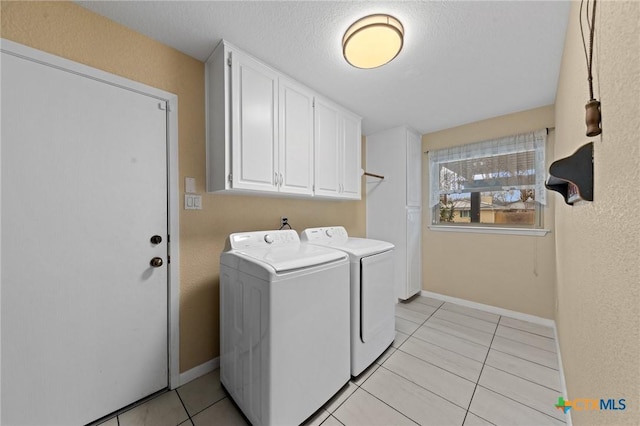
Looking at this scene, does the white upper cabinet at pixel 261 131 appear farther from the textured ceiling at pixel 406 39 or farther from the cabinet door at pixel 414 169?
the cabinet door at pixel 414 169

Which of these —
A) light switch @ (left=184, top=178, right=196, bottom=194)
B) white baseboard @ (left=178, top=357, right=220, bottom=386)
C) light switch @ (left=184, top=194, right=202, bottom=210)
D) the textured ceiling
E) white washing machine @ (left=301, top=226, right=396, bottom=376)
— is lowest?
white baseboard @ (left=178, top=357, right=220, bottom=386)

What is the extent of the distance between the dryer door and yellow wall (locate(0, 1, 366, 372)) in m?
0.99

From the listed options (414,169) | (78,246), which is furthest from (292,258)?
(414,169)

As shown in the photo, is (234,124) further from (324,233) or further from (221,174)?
(324,233)

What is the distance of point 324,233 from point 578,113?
1.83m

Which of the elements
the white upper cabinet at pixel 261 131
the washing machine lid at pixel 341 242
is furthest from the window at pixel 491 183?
the white upper cabinet at pixel 261 131

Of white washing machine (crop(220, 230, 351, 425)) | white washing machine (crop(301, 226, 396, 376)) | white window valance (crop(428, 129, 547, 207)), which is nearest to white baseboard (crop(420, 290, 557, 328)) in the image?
white window valance (crop(428, 129, 547, 207))

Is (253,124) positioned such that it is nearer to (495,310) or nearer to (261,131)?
(261,131)

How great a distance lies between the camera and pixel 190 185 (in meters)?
1.70

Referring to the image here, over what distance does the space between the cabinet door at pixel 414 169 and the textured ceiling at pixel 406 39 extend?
84 cm

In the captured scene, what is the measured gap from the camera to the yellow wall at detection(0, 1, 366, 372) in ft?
4.03

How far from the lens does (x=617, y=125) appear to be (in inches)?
23.3

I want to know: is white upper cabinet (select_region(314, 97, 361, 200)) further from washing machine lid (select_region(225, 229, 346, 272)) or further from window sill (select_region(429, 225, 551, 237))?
window sill (select_region(429, 225, 551, 237))

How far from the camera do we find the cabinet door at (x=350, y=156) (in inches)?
100
